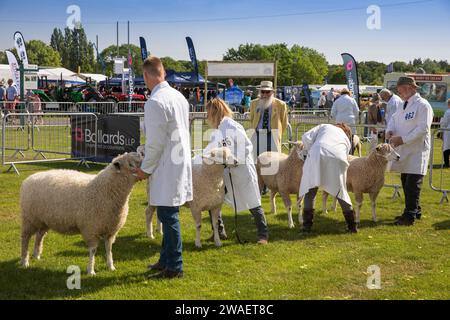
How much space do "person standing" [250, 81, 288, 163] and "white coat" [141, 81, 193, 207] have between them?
412cm

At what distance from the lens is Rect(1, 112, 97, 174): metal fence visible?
12477mm

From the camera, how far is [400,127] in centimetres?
780

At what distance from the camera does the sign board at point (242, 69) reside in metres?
13.7

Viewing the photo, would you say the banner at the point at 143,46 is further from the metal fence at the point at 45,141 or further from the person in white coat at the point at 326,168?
the person in white coat at the point at 326,168

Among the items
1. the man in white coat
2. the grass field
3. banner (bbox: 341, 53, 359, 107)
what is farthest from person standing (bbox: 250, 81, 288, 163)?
banner (bbox: 341, 53, 359, 107)

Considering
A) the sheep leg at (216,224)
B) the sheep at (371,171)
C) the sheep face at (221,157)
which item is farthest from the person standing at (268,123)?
the sheep face at (221,157)

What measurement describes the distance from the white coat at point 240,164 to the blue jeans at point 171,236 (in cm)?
145

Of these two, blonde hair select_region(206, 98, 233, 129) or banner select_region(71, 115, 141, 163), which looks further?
banner select_region(71, 115, 141, 163)

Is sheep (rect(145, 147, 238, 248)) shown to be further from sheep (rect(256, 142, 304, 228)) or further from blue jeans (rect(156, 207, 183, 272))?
sheep (rect(256, 142, 304, 228))

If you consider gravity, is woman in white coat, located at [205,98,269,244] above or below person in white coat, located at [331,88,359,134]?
below

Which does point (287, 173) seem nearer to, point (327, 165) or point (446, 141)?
point (327, 165)
